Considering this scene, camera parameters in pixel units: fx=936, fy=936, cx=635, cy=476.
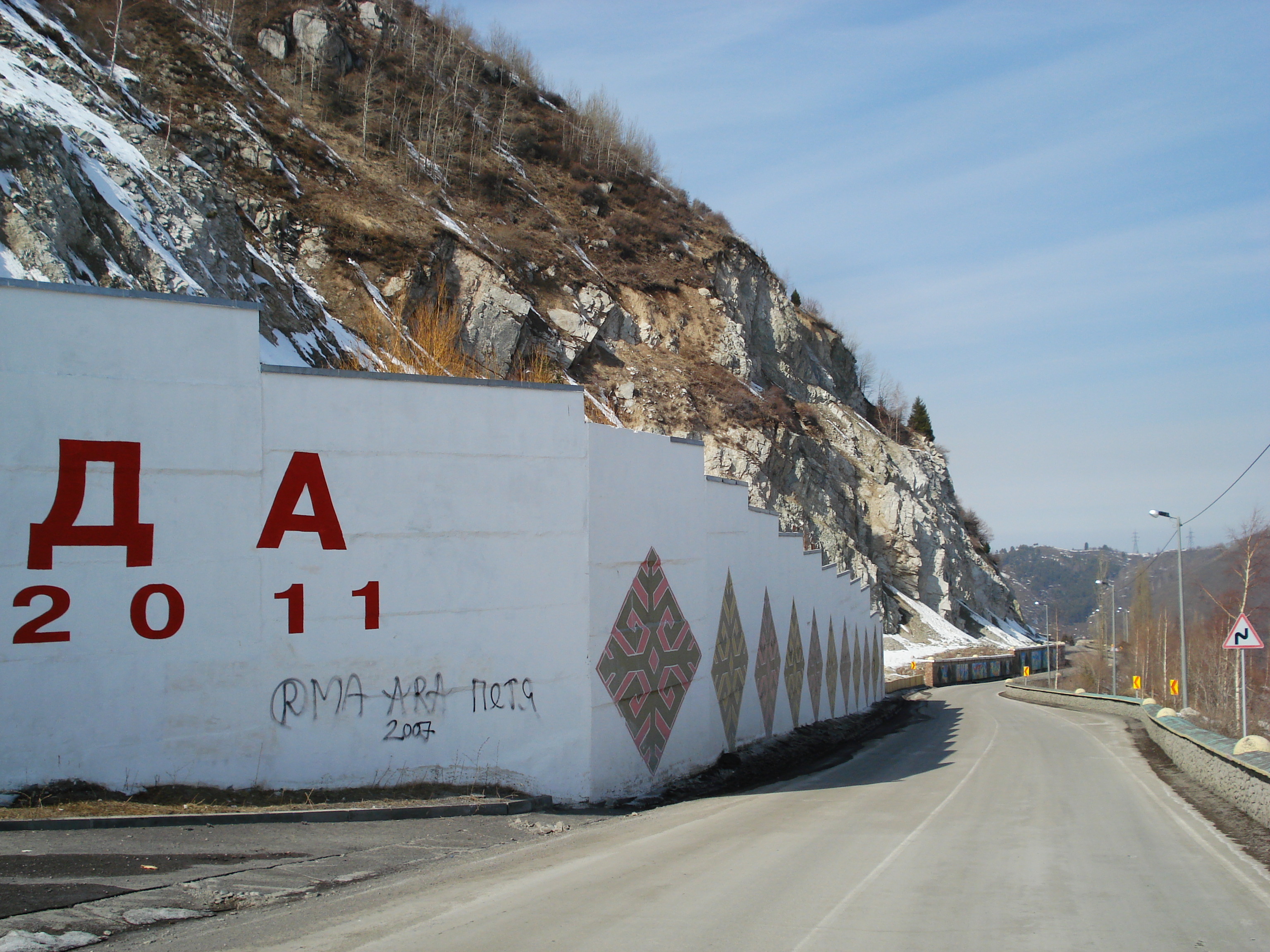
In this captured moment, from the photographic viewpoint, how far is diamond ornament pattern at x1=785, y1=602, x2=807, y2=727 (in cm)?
2839

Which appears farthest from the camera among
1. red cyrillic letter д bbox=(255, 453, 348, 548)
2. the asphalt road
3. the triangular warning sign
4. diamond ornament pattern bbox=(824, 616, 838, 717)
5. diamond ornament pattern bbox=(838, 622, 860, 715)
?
diamond ornament pattern bbox=(838, 622, 860, 715)

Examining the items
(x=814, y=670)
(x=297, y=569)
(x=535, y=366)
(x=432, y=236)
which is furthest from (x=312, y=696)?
(x=432, y=236)

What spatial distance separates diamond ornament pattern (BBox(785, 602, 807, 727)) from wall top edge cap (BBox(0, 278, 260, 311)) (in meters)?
20.0

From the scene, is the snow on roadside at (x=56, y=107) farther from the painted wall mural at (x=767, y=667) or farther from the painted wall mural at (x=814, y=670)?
the painted wall mural at (x=814, y=670)

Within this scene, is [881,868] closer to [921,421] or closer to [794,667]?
[794,667]

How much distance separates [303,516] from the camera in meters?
12.8

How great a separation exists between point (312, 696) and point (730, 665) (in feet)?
37.7

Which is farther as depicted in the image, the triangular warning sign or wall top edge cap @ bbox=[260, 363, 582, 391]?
the triangular warning sign

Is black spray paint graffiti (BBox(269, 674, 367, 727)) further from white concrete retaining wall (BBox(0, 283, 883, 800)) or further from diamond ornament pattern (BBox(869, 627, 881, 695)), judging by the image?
diamond ornament pattern (BBox(869, 627, 881, 695))

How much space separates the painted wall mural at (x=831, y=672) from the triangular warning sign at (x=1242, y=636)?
575 inches

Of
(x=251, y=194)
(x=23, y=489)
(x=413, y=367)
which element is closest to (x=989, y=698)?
(x=413, y=367)

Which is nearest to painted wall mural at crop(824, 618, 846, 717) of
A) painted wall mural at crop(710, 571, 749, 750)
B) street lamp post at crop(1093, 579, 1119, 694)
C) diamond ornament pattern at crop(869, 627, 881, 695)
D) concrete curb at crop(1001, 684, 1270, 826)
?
diamond ornament pattern at crop(869, 627, 881, 695)

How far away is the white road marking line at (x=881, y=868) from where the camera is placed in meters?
7.61

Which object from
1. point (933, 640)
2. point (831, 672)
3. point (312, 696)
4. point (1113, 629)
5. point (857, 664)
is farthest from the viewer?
point (933, 640)
